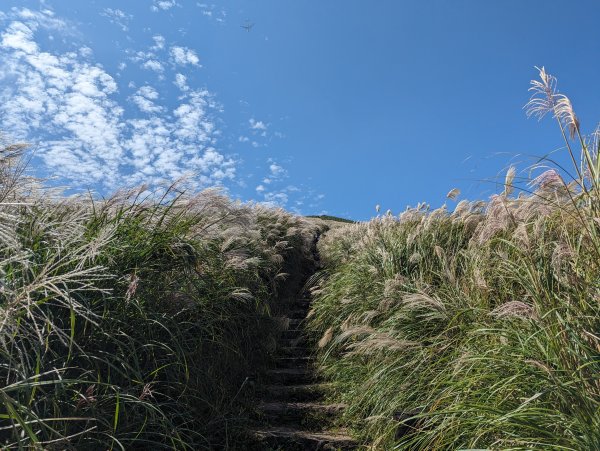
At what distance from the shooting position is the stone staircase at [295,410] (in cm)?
489

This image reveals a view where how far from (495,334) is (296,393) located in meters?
3.35

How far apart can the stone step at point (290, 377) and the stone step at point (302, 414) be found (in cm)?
89

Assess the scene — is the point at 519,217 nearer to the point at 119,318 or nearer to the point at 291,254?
the point at 119,318

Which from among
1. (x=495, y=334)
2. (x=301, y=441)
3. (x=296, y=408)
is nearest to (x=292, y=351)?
(x=296, y=408)

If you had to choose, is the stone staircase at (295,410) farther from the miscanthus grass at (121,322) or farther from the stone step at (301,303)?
the stone step at (301,303)

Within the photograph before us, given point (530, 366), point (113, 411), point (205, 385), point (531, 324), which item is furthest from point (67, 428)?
point (531, 324)

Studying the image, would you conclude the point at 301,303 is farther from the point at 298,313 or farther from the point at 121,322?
the point at 121,322

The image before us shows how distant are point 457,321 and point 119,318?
2834 millimetres

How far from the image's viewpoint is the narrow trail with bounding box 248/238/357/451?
490cm

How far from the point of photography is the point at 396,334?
4746 mm

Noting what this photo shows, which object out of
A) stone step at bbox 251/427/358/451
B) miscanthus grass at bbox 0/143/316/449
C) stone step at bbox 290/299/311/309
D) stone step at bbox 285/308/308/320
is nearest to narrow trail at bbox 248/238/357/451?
stone step at bbox 251/427/358/451

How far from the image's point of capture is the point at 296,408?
572cm

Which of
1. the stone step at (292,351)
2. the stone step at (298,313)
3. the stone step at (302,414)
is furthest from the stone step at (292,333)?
the stone step at (302,414)

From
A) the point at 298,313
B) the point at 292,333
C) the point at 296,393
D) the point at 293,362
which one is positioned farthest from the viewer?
the point at 298,313
